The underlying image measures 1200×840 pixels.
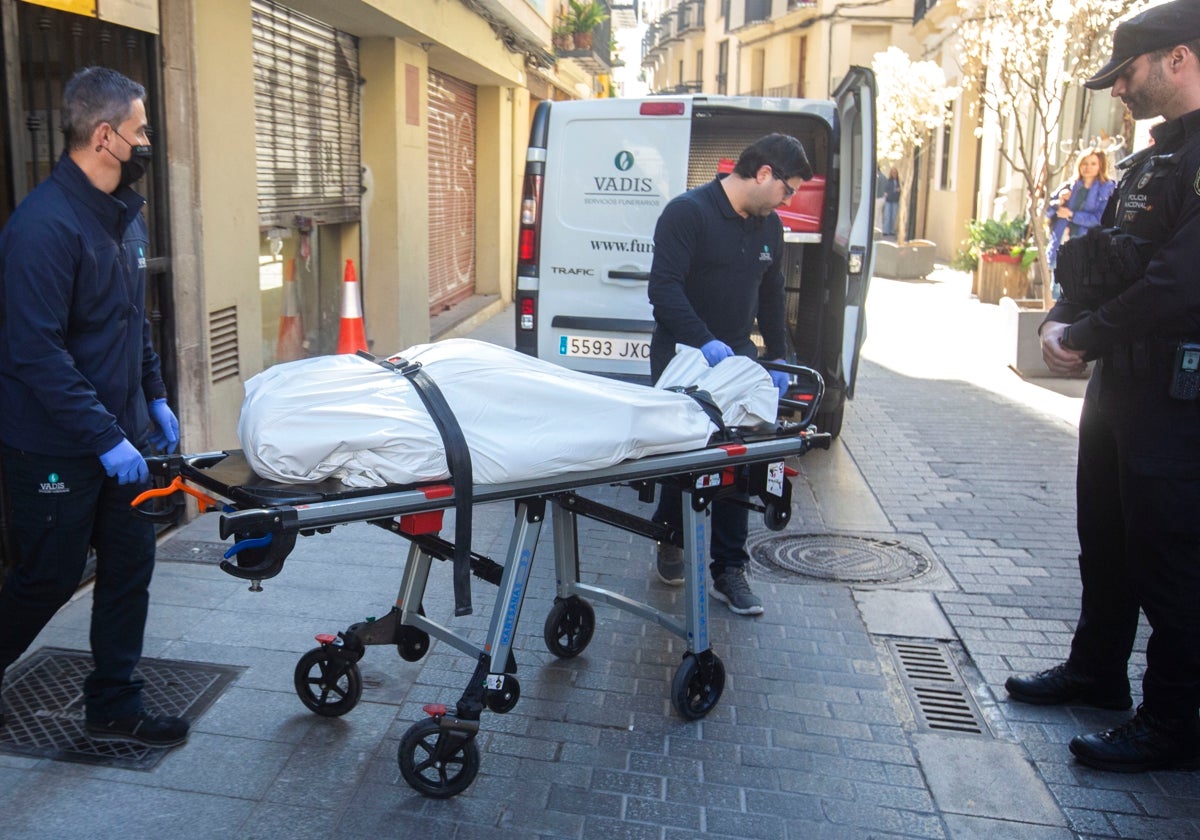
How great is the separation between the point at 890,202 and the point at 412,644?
27.5 m

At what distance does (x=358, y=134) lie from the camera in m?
10.1

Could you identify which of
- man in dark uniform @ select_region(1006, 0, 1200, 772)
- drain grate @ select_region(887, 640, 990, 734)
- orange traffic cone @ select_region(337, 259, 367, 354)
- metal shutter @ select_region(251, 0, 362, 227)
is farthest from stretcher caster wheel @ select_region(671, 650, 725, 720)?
orange traffic cone @ select_region(337, 259, 367, 354)

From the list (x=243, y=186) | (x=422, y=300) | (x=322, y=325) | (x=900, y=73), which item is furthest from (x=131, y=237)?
(x=900, y=73)

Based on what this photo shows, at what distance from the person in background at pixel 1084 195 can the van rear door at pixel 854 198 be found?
555 cm

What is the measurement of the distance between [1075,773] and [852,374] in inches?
176

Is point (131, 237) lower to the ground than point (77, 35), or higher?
lower

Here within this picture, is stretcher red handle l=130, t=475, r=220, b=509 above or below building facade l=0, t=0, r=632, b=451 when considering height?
below

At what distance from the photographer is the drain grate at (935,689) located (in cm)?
409

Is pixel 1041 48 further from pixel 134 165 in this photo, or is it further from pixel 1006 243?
pixel 134 165

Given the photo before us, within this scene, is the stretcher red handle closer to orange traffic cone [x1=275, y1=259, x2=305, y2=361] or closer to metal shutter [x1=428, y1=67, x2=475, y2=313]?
orange traffic cone [x1=275, y1=259, x2=305, y2=361]

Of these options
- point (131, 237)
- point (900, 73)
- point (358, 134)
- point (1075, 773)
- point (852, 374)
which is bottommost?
point (1075, 773)

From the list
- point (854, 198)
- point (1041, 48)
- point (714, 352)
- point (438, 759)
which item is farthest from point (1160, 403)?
point (1041, 48)

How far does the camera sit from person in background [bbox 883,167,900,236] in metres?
29.4

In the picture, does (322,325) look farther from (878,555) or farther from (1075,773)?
(1075,773)
